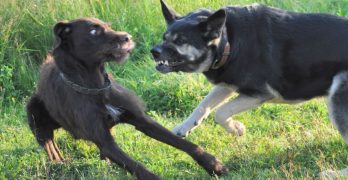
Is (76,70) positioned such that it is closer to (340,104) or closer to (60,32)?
(60,32)

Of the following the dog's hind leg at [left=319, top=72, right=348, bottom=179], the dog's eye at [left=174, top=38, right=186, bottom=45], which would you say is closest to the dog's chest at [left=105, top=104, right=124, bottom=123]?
the dog's eye at [left=174, top=38, right=186, bottom=45]

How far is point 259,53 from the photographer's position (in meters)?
5.97

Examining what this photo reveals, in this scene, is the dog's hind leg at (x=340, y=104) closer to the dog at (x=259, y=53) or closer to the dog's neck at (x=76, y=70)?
the dog at (x=259, y=53)

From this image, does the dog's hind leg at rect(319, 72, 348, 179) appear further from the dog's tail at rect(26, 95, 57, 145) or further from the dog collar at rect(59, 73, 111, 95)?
the dog's tail at rect(26, 95, 57, 145)

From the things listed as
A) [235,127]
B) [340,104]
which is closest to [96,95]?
[235,127]

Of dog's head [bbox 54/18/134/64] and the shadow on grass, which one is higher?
dog's head [bbox 54/18/134/64]

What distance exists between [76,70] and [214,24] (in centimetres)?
138

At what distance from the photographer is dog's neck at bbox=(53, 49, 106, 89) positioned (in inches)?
223

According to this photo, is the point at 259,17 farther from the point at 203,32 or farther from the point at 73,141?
the point at 73,141

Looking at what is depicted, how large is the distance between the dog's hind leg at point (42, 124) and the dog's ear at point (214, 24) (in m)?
1.94

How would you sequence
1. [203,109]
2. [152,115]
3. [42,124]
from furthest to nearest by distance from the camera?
[152,115] < [42,124] < [203,109]

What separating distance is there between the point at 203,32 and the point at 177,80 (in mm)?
1993

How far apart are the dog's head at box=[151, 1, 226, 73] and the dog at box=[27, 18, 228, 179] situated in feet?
1.20

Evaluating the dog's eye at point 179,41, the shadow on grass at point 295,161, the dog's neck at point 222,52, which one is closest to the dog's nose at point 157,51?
the dog's eye at point 179,41
